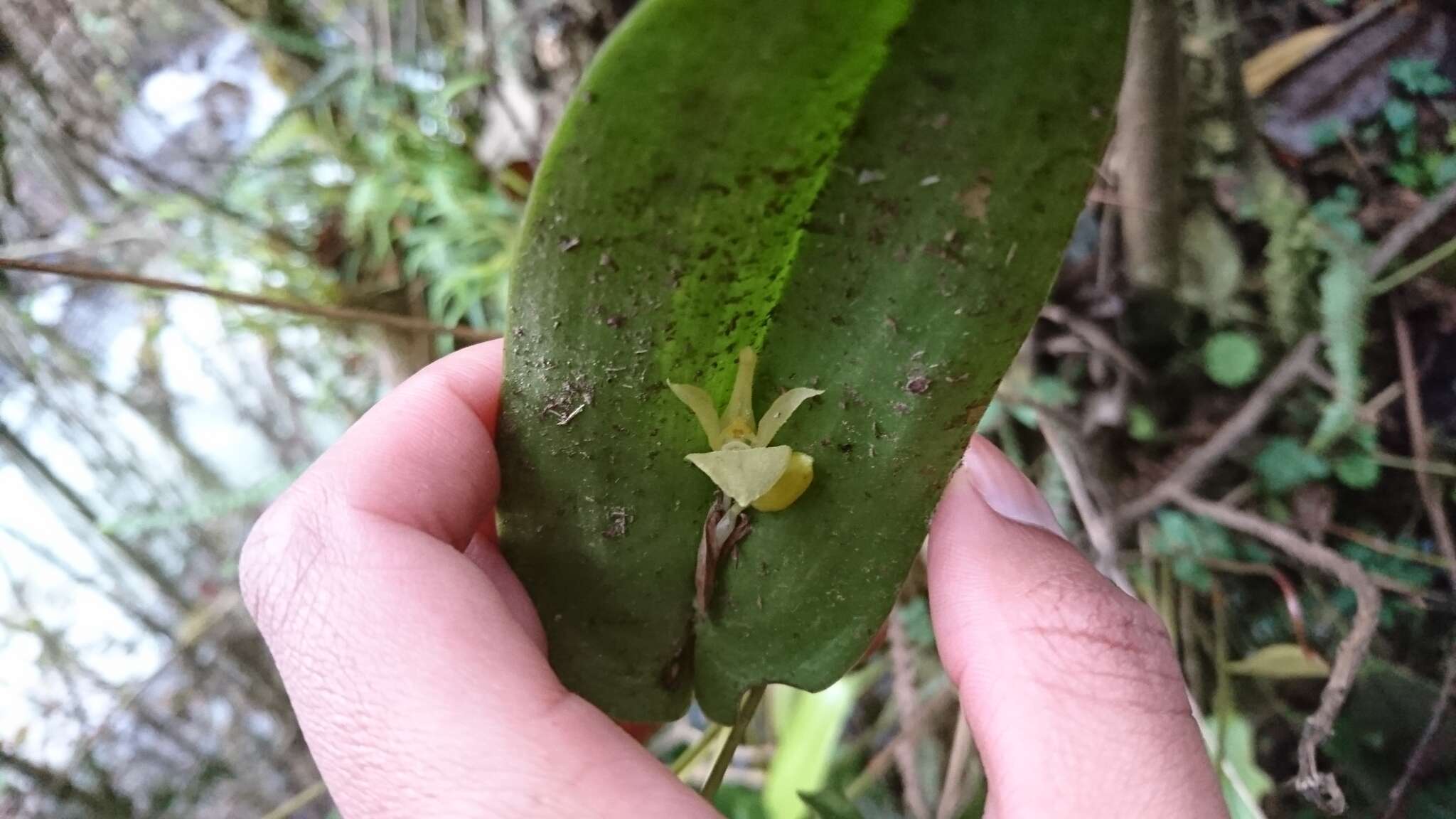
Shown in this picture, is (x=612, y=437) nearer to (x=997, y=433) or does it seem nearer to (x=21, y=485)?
(x=997, y=433)

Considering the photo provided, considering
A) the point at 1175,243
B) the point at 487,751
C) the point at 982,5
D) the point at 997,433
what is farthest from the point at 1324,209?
the point at 487,751

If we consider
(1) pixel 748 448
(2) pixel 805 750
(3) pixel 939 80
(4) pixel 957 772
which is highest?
(3) pixel 939 80

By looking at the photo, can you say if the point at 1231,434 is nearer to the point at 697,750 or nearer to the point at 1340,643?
the point at 1340,643

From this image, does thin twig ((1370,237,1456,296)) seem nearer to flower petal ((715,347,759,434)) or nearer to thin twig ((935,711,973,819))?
thin twig ((935,711,973,819))

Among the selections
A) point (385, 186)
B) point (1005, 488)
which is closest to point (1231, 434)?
point (1005, 488)

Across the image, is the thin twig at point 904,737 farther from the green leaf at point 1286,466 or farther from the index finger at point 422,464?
the index finger at point 422,464

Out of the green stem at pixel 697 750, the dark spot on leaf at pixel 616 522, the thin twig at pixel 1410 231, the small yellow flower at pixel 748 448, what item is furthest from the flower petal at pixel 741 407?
the thin twig at pixel 1410 231

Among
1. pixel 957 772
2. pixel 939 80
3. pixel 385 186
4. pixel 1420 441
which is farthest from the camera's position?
pixel 385 186
